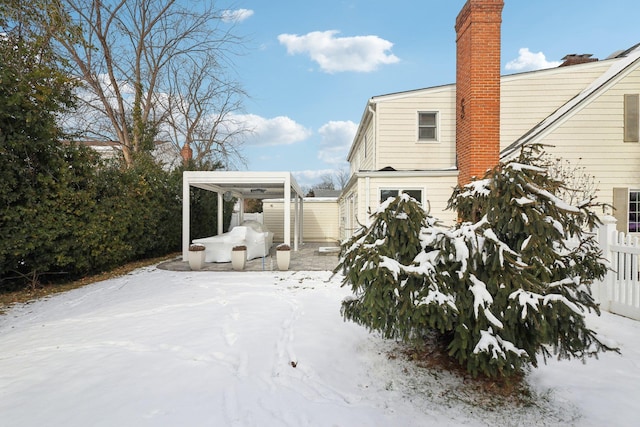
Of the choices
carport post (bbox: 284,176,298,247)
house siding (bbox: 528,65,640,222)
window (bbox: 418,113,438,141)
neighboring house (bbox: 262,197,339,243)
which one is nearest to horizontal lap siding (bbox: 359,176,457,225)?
window (bbox: 418,113,438,141)

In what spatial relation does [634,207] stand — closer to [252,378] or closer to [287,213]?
[287,213]

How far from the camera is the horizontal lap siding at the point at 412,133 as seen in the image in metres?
10.5

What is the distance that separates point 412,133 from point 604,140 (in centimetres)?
505

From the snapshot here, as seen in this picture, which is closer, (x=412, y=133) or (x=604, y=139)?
(x=604, y=139)

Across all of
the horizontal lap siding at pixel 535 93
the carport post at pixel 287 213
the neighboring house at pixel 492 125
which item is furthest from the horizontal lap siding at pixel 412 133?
the carport post at pixel 287 213

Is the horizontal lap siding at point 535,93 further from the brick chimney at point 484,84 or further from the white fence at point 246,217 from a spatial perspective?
the white fence at point 246,217

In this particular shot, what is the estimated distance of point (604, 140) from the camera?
350 inches

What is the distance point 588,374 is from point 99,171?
9822 millimetres

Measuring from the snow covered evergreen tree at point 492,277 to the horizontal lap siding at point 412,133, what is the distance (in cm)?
791

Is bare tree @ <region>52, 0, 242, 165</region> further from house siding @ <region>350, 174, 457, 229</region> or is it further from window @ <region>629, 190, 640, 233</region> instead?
window @ <region>629, 190, 640, 233</region>

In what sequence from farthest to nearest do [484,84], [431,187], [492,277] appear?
[431,187], [484,84], [492,277]

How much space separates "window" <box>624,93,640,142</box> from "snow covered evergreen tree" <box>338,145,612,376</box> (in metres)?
8.75

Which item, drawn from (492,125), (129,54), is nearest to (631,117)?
(492,125)

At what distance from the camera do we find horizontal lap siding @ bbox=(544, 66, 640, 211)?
29.0ft
